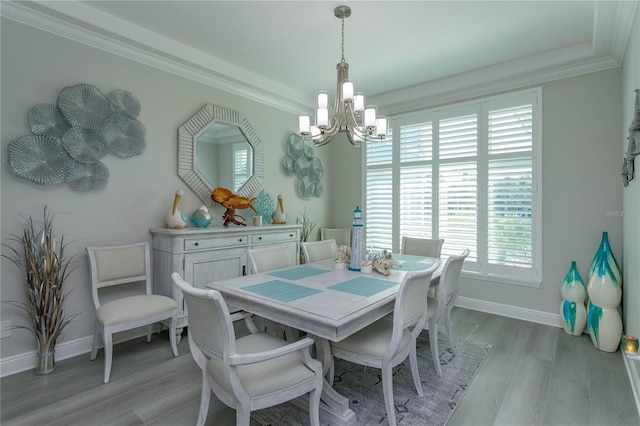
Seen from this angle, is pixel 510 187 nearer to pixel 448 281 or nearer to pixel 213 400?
pixel 448 281

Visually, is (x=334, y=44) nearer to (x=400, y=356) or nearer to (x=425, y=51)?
(x=425, y=51)

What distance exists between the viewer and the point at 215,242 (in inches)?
120

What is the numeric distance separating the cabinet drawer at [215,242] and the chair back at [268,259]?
64 cm

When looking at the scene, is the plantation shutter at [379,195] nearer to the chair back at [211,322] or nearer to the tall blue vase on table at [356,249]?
the tall blue vase on table at [356,249]

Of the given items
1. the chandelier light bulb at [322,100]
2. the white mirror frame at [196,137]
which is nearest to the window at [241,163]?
the white mirror frame at [196,137]

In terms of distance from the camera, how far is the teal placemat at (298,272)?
2309 millimetres

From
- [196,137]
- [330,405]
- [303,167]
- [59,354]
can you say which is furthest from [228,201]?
[330,405]

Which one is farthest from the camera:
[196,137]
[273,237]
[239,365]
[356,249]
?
[273,237]

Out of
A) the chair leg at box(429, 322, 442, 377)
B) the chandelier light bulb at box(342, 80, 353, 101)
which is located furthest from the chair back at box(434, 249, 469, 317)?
the chandelier light bulb at box(342, 80, 353, 101)

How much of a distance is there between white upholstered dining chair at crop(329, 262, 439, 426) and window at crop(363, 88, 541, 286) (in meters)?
2.20

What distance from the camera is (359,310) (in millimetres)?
1585

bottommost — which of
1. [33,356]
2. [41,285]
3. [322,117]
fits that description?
[33,356]

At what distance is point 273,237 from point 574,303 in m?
3.12

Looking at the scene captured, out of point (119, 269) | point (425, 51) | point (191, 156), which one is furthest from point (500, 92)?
point (119, 269)
